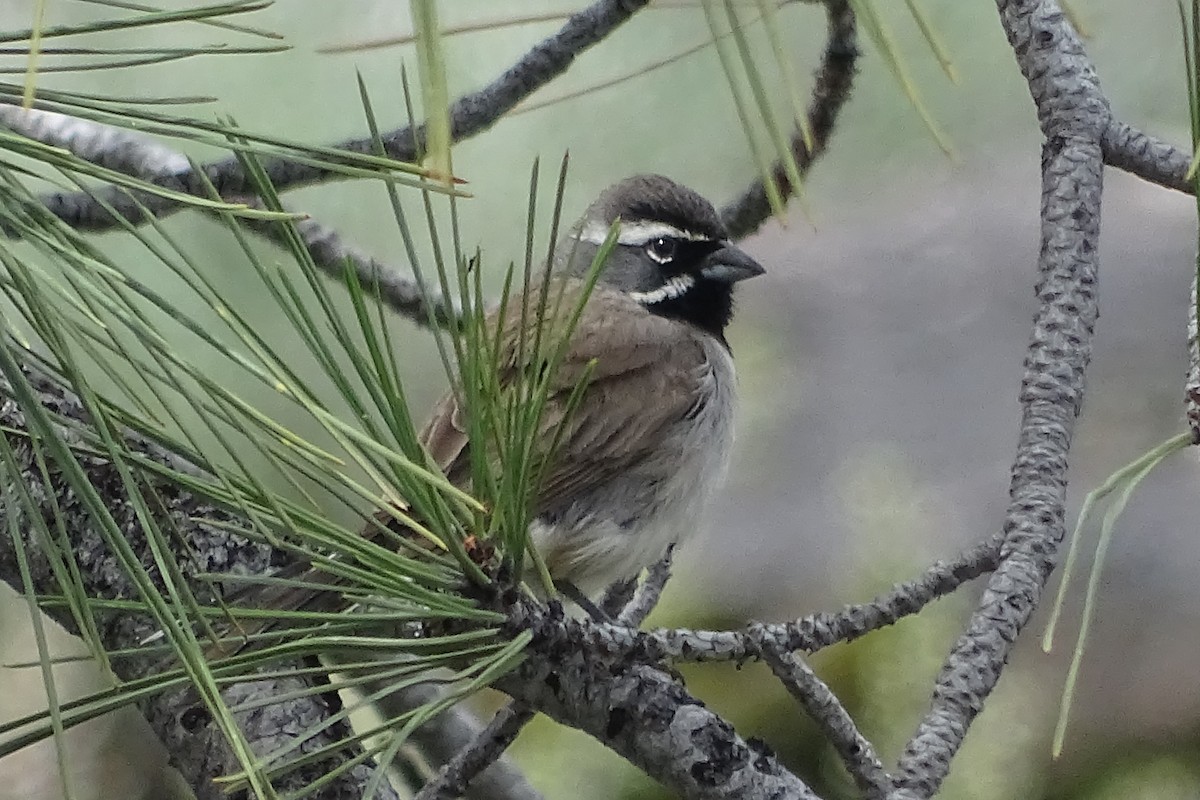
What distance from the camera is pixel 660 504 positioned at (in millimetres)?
1850

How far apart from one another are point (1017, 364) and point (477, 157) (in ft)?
3.80

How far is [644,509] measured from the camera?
1.83 m

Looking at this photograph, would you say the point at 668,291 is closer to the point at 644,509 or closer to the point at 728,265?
the point at 728,265

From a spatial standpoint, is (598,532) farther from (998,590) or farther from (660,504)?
(998,590)

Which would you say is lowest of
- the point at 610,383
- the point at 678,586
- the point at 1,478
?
the point at 678,586

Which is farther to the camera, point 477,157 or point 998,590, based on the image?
point 477,157

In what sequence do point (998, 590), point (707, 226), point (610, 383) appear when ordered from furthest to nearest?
point (707, 226) → point (610, 383) → point (998, 590)

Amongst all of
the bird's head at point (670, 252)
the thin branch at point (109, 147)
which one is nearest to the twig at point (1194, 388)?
the bird's head at point (670, 252)

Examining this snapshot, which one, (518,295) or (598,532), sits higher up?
(518,295)

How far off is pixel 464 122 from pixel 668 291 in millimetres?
668

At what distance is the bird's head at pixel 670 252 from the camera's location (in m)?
2.03

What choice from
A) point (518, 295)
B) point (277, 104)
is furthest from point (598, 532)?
point (277, 104)

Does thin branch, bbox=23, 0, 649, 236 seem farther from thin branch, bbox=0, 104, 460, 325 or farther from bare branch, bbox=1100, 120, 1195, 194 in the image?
bare branch, bbox=1100, 120, 1195, 194

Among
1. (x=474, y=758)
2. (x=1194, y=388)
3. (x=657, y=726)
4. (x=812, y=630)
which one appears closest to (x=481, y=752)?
(x=474, y=758)
